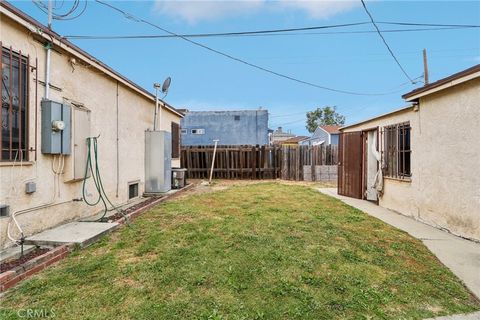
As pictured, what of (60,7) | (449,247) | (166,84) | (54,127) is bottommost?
(449,247)

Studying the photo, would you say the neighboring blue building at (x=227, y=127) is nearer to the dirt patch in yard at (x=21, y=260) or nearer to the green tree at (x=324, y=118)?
the dirt patch in yard at (x=21, y=260)

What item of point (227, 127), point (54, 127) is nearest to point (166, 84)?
point (54, 127)

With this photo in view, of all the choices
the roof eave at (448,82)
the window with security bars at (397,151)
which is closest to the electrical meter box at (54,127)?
the roof eave at (448,82)

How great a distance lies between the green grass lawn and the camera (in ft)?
8.25

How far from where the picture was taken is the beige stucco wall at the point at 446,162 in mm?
4652

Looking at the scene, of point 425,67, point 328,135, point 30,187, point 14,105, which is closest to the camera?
point 14,105

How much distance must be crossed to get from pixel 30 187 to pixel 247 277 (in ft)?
10.3

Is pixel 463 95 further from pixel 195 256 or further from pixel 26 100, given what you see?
pixel 26 100

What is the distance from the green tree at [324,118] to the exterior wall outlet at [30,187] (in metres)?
46.0

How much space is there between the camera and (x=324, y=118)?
155ft

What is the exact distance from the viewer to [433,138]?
5699 millimetres

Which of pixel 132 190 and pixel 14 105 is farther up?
pixel 14 105

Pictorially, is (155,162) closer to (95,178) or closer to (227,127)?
(95,178)

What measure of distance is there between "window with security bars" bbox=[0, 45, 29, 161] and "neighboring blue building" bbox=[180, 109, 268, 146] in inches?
761
